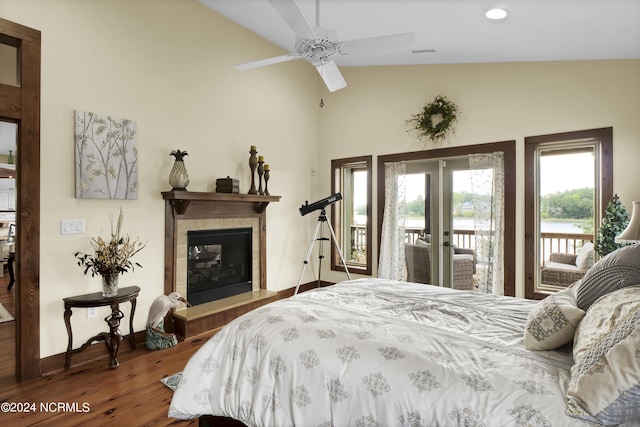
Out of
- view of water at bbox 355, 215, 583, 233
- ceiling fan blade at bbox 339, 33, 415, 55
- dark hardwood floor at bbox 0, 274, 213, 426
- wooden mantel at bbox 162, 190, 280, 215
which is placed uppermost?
ceiling fan blade at bbox 339, 33, 415, 55

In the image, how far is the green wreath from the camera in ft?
14.2

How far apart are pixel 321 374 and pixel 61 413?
1.88m

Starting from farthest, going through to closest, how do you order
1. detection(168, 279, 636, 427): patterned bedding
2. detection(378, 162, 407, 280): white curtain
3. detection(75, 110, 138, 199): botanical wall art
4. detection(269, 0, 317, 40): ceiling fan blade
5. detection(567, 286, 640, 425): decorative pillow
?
detection(378, 162, 407, 280): white curtain, detection(75, 110, 138, 199): botanical wall art, detection(269, 0, 317, 40): ceiling fan blade, detection(168, 279, 636, 427): patterned bedding, detection(567, 286, 640, 425): decorative pillow

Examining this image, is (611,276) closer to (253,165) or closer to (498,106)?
(498,106)

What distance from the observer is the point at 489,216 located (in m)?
4.12

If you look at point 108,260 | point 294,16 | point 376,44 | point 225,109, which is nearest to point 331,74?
point 376,44

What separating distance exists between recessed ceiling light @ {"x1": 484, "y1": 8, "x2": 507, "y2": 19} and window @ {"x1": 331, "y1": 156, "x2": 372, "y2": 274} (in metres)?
2.61

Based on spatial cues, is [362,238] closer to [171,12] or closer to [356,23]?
[356,23]

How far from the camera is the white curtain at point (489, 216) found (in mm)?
4020

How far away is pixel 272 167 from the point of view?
4.72 meters

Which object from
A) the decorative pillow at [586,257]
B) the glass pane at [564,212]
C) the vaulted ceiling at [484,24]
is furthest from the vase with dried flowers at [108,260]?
the decorative pillow at [586,257]

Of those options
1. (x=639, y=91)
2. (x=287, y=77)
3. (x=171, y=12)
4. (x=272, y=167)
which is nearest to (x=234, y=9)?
(x=171, y=12)

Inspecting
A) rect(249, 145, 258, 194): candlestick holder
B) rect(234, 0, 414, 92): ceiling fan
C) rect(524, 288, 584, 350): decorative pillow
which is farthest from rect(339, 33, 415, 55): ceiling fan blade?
rect(249, 145, 258, 194): candlestick holder

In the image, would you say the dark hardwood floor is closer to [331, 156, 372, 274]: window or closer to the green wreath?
[331, 156, 372, 274]: window
